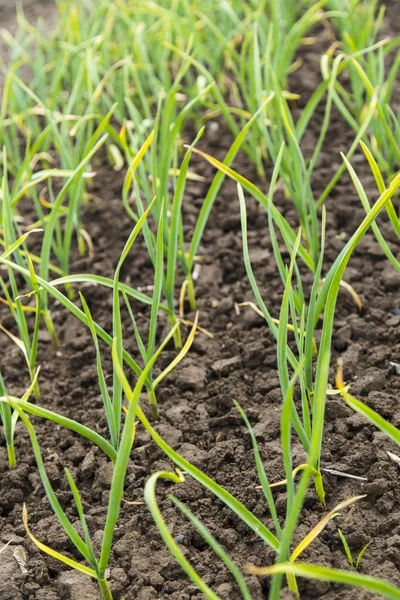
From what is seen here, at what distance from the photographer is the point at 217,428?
59.5 inches

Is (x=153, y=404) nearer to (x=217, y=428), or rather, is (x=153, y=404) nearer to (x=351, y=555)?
(x=217, y=428)

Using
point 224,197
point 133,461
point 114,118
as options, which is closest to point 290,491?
point 133,461

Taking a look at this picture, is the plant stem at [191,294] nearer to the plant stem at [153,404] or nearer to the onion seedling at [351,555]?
the plant stem at [153,404]

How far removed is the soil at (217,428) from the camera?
1225 millimetres

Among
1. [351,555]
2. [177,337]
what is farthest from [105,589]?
[177,337]

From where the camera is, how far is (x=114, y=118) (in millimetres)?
2736

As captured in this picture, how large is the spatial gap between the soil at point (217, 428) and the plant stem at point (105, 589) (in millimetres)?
27

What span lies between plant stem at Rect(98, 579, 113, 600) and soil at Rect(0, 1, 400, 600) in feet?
0.09

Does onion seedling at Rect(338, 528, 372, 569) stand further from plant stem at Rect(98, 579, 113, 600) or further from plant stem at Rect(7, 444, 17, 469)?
plant stem at Rect(7, 444, 17, 469)

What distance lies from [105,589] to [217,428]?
1.40 feet

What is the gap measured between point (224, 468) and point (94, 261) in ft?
2.85

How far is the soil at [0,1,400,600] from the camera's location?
4.02ft

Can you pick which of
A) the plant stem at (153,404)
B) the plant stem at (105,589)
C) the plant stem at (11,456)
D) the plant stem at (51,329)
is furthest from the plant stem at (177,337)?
the plant stem at (105,589)

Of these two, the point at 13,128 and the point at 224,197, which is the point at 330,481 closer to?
the point at 224,197
